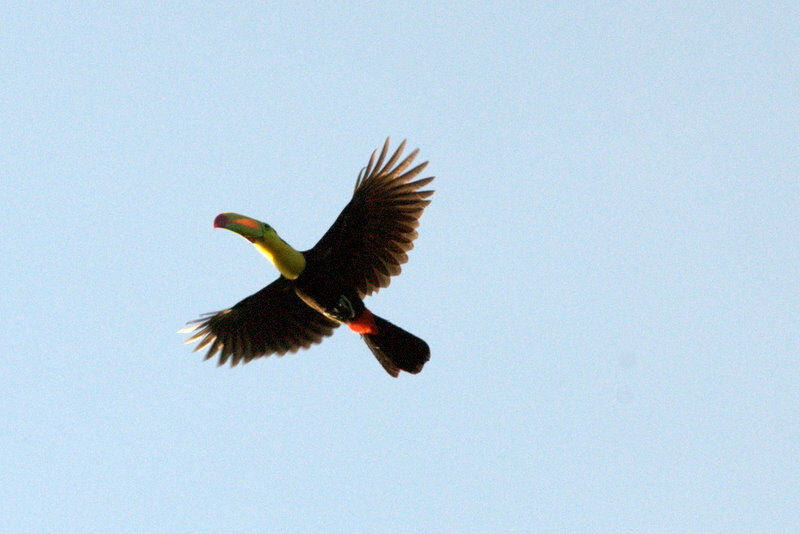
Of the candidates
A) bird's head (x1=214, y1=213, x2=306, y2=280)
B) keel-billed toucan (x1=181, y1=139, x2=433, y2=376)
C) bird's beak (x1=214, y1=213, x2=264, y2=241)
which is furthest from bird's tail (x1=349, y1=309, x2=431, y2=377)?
bird's beak (x1=214, y1=213, x2=264, y2=241)

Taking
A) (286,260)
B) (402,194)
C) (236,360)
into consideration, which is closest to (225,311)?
(236,360)

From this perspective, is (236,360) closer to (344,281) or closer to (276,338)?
(276,338)

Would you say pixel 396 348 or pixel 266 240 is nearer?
pixel 266 240

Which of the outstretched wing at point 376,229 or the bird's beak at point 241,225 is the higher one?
the outstretched wing at point 376,229

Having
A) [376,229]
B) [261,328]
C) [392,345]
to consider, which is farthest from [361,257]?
[261,328]

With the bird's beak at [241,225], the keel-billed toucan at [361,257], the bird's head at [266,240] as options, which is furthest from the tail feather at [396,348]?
the bird's beak at [241,225]

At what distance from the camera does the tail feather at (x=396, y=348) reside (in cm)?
1123

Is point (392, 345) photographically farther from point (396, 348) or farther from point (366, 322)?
point (366, 322)

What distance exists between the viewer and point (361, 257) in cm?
1163

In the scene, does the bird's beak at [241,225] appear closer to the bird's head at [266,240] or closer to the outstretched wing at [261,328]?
the bird's head at [266,240]

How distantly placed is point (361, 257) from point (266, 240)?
115 cm

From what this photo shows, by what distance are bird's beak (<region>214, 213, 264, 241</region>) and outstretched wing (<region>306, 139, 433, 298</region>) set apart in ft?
2.36

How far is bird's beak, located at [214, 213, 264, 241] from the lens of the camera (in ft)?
35.8

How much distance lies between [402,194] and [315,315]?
6.27 feet
